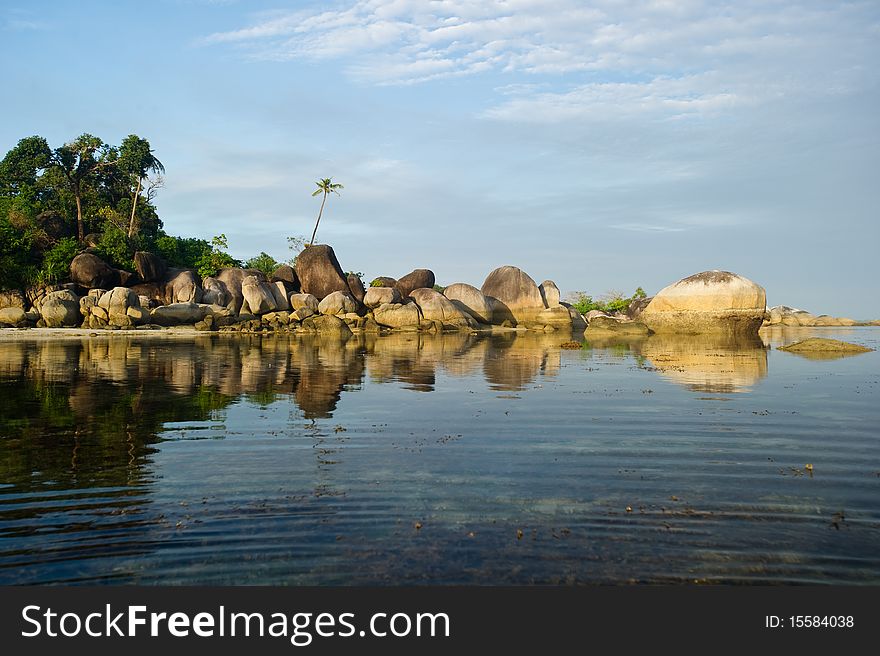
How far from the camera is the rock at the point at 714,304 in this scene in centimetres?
4462

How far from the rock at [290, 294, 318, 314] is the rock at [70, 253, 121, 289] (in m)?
14.5

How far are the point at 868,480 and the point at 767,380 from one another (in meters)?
12.2

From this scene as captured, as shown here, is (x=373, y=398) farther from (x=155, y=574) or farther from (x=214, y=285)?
(x=214, y=285)

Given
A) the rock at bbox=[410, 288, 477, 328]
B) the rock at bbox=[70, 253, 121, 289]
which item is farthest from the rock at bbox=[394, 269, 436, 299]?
the rock at bbox=[70, 253, 121, 289]

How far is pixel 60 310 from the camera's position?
4691 cm

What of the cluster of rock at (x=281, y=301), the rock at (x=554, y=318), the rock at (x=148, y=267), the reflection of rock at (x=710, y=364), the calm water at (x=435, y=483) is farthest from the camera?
the rock at (x=554, y=318)

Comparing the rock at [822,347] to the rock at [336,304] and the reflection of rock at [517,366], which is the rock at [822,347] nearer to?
the reflection of rock at [517,366]

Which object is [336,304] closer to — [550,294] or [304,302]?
[304,302]

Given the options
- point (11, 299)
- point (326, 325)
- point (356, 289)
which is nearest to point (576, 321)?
point (356, 289)

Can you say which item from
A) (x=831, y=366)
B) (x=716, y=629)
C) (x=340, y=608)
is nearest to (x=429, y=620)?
(x=340, y=608)

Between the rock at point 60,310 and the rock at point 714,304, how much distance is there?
142 ft

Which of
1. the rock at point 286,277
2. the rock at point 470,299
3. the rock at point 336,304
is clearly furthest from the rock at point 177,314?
the rock at point 470,299

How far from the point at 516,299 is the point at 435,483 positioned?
56660 mm

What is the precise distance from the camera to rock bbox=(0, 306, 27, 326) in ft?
151
